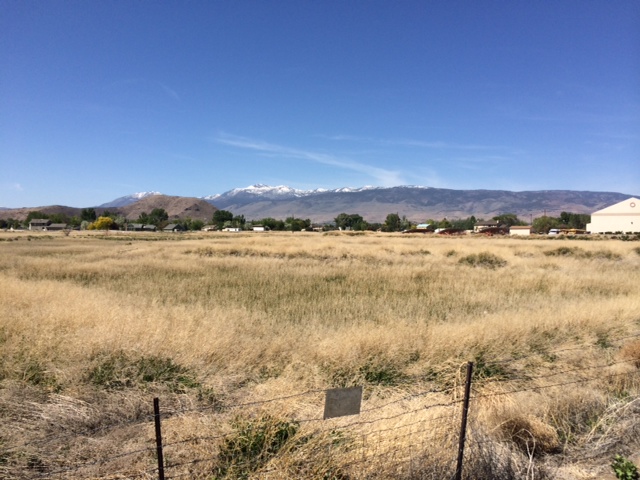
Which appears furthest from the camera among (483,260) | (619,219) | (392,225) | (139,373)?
(392,225)

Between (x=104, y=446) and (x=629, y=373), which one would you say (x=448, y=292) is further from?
(x=104, y=446)

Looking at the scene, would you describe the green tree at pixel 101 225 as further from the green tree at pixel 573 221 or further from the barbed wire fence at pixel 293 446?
the green tree at pixel 573 221

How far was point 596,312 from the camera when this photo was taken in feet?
35.3

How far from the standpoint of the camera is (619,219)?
128 meters

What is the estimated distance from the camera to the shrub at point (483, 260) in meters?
26.8

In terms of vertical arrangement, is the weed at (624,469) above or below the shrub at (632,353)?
below

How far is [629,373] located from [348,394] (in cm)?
611

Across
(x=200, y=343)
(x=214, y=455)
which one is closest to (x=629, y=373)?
(x=214, y=455)

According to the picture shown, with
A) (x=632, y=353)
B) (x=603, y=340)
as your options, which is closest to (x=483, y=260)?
(x=603, y=340)

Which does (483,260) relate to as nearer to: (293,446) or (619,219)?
(293,446)

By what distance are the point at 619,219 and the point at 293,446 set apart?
159 m

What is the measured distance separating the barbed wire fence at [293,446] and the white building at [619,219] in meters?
149

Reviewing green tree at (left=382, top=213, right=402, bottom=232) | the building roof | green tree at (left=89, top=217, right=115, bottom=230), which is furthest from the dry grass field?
green tree at (left=382, top=213, right=402, bottom=232)

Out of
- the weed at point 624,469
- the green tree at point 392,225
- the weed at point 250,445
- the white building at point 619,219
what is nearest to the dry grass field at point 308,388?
the weed at point 250,445
